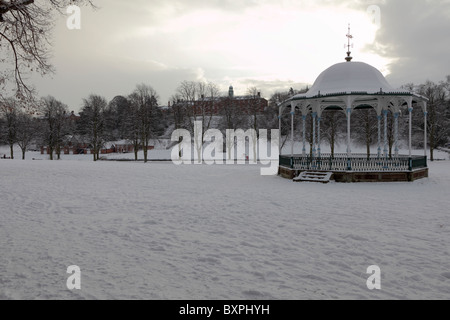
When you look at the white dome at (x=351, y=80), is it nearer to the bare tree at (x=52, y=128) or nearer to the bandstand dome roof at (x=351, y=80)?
the bandstand dome roof at (x=351, y=80)

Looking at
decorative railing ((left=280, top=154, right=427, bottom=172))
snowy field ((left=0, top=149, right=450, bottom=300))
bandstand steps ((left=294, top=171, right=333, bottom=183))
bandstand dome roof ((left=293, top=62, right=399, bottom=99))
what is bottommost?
snowy field ((left=0, top=149, right=450, bottom=300))

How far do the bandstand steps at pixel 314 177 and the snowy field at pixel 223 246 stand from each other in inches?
181

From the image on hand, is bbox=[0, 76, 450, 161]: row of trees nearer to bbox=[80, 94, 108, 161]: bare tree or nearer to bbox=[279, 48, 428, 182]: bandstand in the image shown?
bbox=[80, 94, 108, 161]: bare tree

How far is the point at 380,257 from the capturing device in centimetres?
562

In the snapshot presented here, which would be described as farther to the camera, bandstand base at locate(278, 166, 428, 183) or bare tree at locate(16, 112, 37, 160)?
bare tree at locate(16, 112, 37, 160)

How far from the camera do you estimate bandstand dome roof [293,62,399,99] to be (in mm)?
18228

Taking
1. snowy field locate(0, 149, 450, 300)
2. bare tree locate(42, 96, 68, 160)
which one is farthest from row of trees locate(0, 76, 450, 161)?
snowy field locate(0, 149, 450, 300)

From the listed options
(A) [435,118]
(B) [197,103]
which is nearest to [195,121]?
(B) [197,103]

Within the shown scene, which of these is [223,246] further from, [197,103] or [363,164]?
[197,103]

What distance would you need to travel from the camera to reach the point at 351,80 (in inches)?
736

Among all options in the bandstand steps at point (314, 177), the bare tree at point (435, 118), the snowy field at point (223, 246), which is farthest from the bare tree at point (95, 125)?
the bare tree at point (435, 118)
